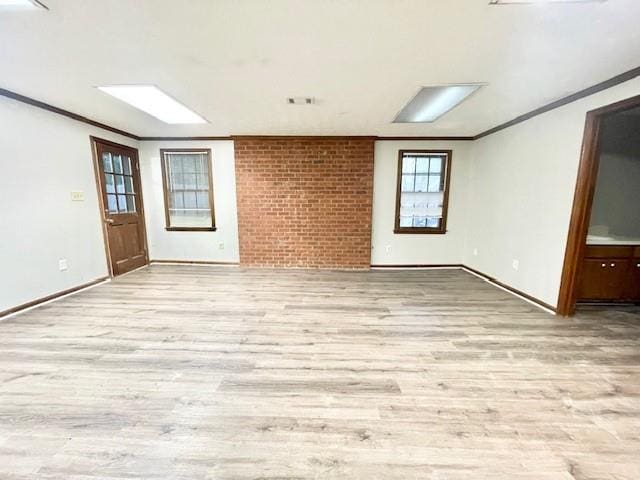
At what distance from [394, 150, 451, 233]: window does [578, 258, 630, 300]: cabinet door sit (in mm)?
2002

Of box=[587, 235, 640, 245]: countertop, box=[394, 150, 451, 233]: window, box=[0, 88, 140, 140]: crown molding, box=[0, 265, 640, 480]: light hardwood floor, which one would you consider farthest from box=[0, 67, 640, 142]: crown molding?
box=[0, 265, 640, 480]: light hardwood floor

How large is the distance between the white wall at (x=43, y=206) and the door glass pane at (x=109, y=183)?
0.78ft

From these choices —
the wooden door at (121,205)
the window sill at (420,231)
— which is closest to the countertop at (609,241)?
the window sill at (420,231)

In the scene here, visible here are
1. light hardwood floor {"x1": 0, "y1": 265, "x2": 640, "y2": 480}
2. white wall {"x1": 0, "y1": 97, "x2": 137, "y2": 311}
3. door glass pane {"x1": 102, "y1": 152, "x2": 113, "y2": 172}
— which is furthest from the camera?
door glass pane {"x1": 102, "y1": 152, "x2": 113, "y2": 172}

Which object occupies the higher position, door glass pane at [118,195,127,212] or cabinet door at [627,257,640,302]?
door glass pane at [118,195,127,212]

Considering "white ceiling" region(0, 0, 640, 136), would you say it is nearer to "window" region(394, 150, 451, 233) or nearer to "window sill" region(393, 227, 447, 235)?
"window" region(394, 150, 451, 233)

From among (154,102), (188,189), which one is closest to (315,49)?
(154,102)

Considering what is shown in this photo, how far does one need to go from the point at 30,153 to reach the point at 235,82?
2.65 m

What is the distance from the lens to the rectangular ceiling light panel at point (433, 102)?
269 cm

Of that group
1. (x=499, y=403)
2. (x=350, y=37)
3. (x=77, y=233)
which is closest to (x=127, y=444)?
(x=499, y=403)

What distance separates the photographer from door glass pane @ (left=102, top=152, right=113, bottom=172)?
157 inches

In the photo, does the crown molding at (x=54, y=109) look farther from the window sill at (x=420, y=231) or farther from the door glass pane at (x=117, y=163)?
the window sill at (x=420, y=231)

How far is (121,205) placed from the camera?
173 inches

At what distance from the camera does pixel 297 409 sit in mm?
1590
